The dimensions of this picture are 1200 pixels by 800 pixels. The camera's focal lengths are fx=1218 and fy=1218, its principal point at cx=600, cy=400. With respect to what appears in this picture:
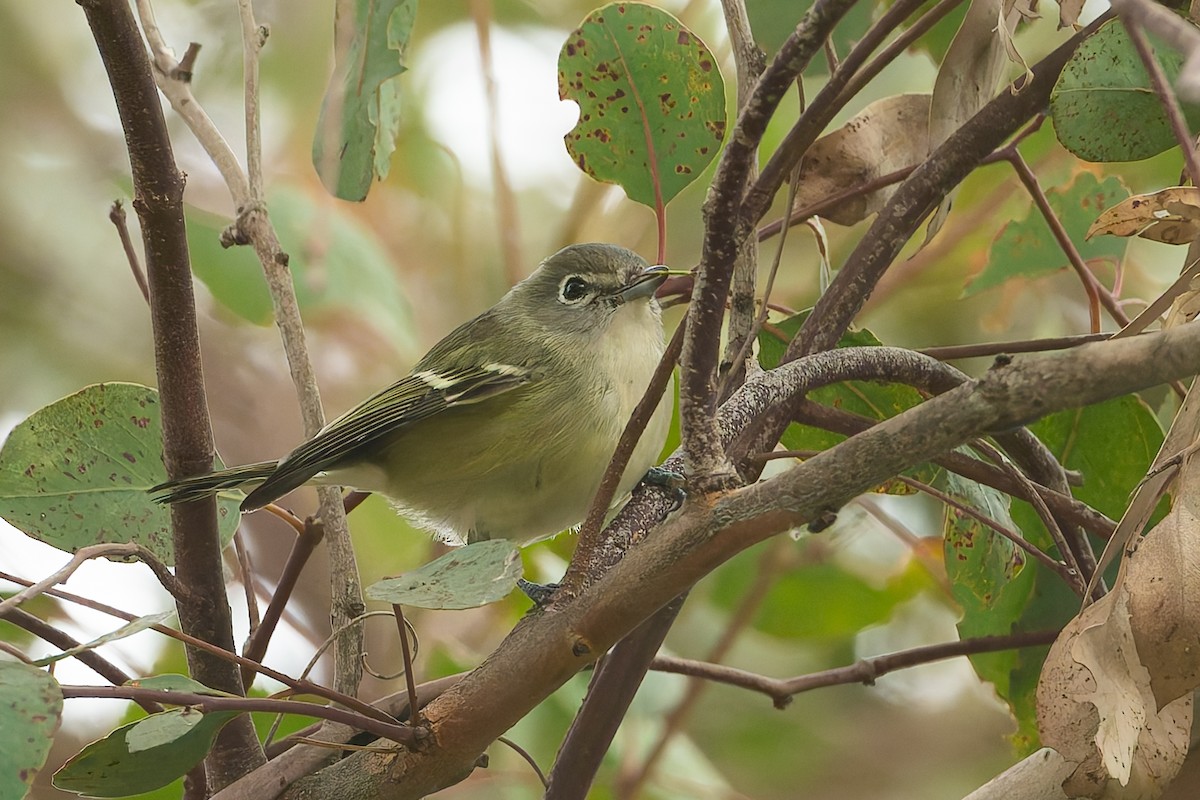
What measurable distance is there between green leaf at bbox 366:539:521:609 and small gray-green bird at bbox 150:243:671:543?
1.93 feet

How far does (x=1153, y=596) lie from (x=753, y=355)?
19.5 inches

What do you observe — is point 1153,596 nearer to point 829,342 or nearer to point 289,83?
point 829,342

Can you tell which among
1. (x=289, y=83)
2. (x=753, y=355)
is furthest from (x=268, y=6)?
(x=753, y=355)

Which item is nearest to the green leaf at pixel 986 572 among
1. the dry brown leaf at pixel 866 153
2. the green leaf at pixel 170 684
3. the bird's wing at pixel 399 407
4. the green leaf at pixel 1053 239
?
the dry brown leaf at pixel 866 153

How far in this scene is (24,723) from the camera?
2.59 feet

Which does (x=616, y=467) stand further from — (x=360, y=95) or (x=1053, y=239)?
(x=1053, y=239)

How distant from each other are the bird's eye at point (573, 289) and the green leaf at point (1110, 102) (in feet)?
3.29

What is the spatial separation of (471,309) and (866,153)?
67.0 inches

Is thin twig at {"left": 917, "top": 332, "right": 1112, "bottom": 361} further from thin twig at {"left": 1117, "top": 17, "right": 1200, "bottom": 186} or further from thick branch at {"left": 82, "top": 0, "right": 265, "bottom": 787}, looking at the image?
thick branch at {"left": 82, "top": 0, "right": 265, "bottom": 787}

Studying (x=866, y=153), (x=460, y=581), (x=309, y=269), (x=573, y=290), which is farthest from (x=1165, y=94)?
(x=309, y=269)

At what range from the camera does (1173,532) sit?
0.86 m

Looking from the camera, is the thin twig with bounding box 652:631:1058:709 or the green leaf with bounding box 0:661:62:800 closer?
the green leaf with bounding box 0:661:62:800

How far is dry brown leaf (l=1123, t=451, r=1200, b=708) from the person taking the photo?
2.78ft

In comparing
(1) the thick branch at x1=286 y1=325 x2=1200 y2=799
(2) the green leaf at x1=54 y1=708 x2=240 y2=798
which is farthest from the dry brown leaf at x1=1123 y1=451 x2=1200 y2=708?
(2) the green leaf at x1=54 y1=708 x2=240 y2=798
